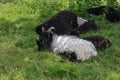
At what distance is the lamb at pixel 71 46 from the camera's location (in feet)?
25.2

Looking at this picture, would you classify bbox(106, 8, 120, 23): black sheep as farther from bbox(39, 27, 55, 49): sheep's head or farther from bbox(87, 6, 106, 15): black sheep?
bbox(39, 27, 55, 49): sheep's head

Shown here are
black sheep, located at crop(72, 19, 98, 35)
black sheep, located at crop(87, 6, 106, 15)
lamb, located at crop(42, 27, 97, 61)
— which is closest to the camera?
lamb, located at crop(42, 27, 97, 61)

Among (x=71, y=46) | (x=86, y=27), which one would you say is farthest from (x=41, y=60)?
(x=86, y=27)

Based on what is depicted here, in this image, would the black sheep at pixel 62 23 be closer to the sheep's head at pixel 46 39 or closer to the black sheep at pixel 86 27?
the black sheep at pixel 86 27

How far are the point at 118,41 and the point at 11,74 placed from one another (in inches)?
134

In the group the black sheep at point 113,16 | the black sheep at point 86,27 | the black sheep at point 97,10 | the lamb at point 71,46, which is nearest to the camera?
the lamb at point 71,46

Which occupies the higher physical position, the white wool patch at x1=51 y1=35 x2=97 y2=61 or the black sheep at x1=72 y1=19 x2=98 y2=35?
the white wool patch at x1=51 y1=35 x2=97 y2=61

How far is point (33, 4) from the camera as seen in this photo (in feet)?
40.5

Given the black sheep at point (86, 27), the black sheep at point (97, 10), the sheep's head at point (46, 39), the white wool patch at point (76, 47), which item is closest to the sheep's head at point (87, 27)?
the black sheep at point (86, 27)

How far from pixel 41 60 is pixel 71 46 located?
74 cm

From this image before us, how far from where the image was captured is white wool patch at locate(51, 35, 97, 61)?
769cm

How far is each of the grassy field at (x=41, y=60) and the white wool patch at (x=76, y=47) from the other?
6.4 inches

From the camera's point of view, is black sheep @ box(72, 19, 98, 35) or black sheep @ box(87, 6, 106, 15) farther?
black sheep @ box(87, 6, 106, 15)

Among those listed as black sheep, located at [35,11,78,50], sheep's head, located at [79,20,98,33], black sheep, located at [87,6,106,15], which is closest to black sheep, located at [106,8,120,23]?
black sheep, located at [87,6,106,15]
